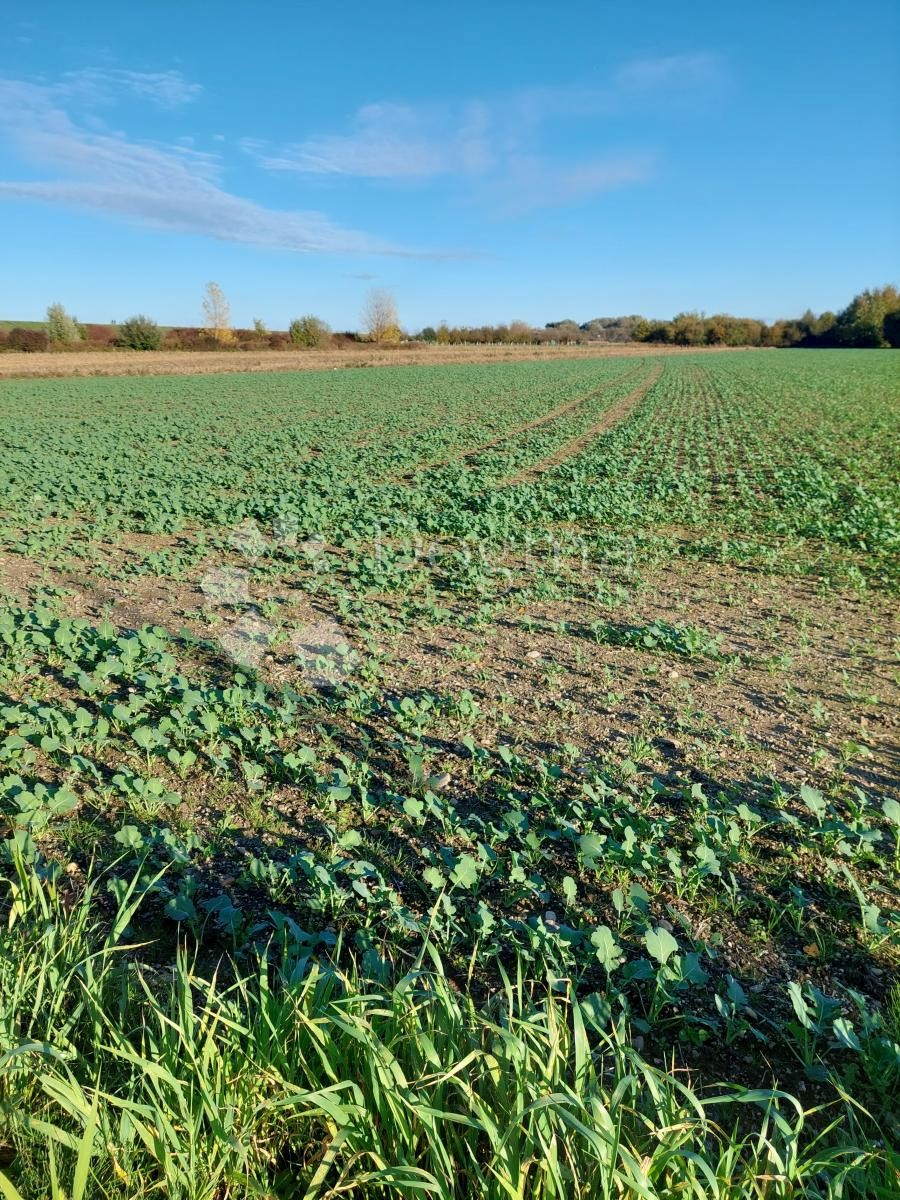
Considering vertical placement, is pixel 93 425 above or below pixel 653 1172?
above

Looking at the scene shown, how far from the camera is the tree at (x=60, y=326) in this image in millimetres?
63781

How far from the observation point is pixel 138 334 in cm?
6512

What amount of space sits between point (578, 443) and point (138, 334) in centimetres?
6171

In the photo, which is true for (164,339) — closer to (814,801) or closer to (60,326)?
(60,326)

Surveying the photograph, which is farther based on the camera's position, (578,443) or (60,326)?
(60,326)

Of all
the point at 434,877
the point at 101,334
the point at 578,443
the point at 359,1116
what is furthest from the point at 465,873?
the point at 101,334

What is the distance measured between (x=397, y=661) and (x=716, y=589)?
14.8 feet

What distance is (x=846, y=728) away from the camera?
5.08 meters

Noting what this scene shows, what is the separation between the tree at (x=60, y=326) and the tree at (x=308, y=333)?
23278mm

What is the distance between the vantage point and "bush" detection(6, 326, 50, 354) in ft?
195

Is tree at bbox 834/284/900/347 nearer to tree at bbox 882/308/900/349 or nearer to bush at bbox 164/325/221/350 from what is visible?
tree at bbox 882/308/900/349

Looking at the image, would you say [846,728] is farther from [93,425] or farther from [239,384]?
[239,384]

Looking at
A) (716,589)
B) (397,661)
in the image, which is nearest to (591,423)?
(716,589)

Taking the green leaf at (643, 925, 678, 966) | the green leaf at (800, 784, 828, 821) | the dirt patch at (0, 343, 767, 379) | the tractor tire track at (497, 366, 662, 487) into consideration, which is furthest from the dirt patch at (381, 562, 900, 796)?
the dirt patch at (0, 343, 767, 379)
